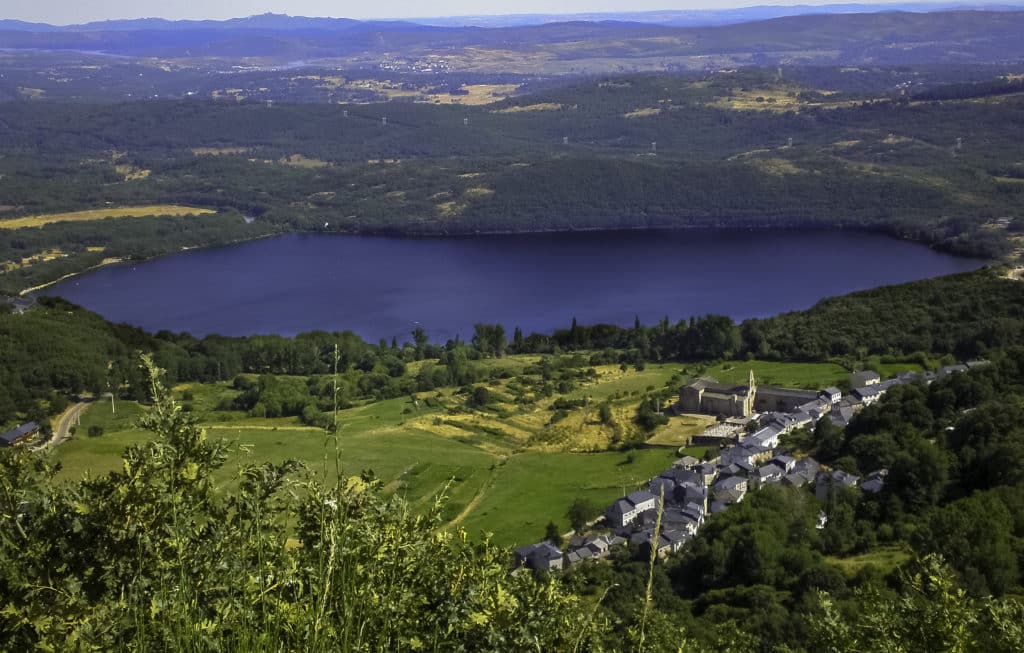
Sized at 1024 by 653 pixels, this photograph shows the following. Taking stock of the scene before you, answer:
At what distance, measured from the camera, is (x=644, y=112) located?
92000mm

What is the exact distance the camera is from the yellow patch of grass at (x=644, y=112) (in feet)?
299

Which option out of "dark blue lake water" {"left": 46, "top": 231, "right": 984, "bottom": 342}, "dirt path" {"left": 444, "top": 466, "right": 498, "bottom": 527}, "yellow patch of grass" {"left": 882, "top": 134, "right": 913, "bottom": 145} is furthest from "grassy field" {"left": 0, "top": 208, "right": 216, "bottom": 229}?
"dirt path" {"left": 444, "top": 466, "right": 498, "bottom": 527}

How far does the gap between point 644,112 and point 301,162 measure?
96.3 ft

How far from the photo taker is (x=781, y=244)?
179ft

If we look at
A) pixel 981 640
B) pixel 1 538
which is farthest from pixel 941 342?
pixel 1 538

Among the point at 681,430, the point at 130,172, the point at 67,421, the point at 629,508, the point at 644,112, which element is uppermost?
the point at 644,112

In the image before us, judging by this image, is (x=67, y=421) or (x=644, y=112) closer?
(x=67, y=421)

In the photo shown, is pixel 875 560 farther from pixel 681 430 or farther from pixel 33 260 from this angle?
pixel 33 260

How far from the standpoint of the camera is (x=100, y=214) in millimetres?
63375

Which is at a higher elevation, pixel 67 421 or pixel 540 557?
pixel 540 557

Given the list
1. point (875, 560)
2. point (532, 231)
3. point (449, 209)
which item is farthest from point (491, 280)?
point (875, 560)

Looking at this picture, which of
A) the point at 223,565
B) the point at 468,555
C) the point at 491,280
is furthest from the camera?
the point at 491,280

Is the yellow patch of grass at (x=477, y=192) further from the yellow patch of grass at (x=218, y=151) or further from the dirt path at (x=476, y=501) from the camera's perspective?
the dirt path at (x=476, y=501)

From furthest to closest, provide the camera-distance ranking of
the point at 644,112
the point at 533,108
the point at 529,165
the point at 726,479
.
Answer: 1. the point at 533,108
2. the point at 644,112
3. the point at 529,165
4. the point at 726,479
